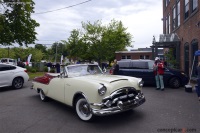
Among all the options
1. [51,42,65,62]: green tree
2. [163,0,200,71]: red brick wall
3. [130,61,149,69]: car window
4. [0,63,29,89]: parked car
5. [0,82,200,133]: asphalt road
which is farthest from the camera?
[51,42,65,62]: green tree

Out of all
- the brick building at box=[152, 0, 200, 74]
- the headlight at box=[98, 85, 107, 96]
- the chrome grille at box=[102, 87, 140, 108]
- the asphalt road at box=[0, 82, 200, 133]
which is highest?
the brick building at box=[152, 0, 200, 74]

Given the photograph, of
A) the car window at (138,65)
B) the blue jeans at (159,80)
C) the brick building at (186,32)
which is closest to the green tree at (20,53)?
the brick building at (186,32)

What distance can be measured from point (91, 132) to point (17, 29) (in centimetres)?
1499

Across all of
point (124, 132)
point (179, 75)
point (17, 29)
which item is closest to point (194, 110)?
point (124, 132)

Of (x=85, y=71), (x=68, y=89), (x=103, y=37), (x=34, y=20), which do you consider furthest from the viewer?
(x=103, y=37)

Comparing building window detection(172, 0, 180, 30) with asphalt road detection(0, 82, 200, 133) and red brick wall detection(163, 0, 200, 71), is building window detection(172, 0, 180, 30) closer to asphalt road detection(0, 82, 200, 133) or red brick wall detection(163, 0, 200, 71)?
red brick wall detection(163, 0, 200, 71)

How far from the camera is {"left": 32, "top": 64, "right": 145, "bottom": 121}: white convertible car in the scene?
417 cm

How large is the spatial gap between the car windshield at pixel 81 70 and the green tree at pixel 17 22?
474 inches

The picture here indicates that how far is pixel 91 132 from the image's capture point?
3.92 metres

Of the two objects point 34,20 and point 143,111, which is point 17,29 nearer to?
point 34,20

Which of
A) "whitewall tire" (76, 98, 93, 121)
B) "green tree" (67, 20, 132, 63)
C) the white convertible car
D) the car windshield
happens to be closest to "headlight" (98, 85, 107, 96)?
the white convertible car

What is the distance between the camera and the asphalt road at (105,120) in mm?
4043

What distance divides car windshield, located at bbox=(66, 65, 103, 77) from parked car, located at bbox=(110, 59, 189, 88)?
4.63m

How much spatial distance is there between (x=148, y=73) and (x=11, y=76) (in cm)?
750
